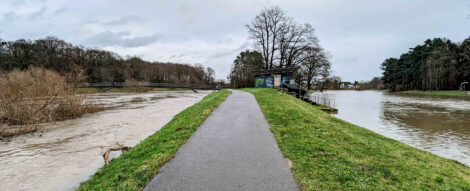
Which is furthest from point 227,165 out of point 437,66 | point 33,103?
point 437,66

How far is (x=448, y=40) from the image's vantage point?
5638 centimetres

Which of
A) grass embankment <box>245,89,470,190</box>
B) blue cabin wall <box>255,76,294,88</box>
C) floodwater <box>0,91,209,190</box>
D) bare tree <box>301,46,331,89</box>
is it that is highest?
bare tree <box>301,46,331,89</box>

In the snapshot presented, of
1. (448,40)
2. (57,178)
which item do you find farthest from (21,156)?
(448,40)

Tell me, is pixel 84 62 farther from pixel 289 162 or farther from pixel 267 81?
pixel 289 162

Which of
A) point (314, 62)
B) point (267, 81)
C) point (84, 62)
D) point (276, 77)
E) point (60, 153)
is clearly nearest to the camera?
point (60, 153)

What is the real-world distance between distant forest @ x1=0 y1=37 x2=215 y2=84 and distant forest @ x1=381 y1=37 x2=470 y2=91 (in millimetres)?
75118

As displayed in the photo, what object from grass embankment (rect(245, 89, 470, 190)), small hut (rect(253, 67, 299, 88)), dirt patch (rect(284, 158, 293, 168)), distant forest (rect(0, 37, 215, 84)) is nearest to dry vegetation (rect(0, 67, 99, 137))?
dirt patch (rect(284, 158, 293, 168))

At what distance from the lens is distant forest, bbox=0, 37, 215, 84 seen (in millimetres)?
59344

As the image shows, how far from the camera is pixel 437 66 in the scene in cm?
5556

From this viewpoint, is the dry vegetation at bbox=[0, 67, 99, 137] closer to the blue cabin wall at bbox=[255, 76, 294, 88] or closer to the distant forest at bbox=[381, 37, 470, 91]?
the blue cabin wall at bbox=[255, 76, 294, 88]

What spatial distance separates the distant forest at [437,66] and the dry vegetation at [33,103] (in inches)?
2479

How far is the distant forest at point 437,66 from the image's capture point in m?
49.4

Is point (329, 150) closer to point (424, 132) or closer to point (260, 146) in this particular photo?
point (260, 146)

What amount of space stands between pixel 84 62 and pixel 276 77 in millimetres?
72144
